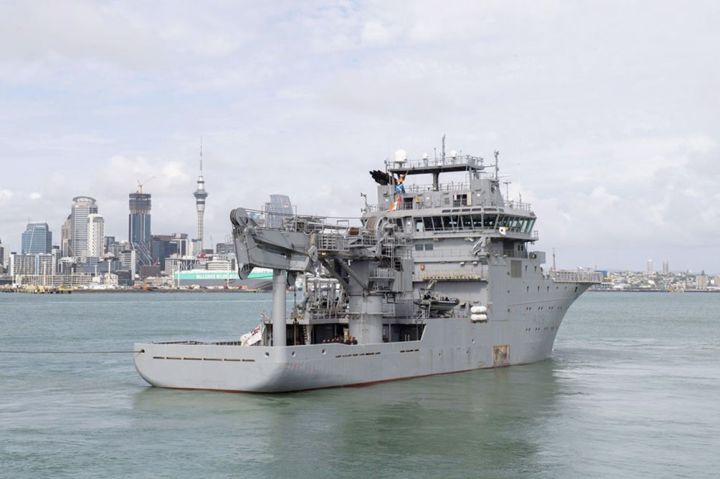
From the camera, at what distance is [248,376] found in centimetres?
2952

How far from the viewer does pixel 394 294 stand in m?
35.3

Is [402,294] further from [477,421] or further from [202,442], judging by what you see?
[202,442]

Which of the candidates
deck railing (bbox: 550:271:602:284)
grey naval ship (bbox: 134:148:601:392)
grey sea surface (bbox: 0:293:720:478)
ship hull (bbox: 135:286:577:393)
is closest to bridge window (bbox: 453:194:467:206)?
grey naval ship (bbox: 134:148:601:392)

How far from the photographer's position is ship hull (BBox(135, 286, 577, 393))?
29438 mm

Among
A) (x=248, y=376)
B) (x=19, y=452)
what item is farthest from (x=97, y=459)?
(x=248, y=376)

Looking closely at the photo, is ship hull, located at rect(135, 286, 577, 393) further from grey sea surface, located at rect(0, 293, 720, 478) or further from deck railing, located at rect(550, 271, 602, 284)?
deck railing, located at rect(550, 271, 602, 284)

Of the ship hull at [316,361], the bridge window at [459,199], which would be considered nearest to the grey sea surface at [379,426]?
the ship hull at [316,361]

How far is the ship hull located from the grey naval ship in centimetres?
5

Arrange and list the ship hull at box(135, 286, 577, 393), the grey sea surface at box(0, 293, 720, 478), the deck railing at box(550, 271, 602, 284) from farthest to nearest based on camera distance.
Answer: the deck railing at box(550, 271, 602, 284), the ship hull at box(135, 286, 577, 393), the grey sea surface at box(0, 293, 720, 478)

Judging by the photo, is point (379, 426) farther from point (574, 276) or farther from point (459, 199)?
point (574, 276)

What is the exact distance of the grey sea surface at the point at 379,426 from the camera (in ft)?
68.7

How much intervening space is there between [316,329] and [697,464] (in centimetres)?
1659

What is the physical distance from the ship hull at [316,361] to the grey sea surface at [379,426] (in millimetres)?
530

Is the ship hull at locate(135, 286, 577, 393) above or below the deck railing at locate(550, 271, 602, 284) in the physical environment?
below
